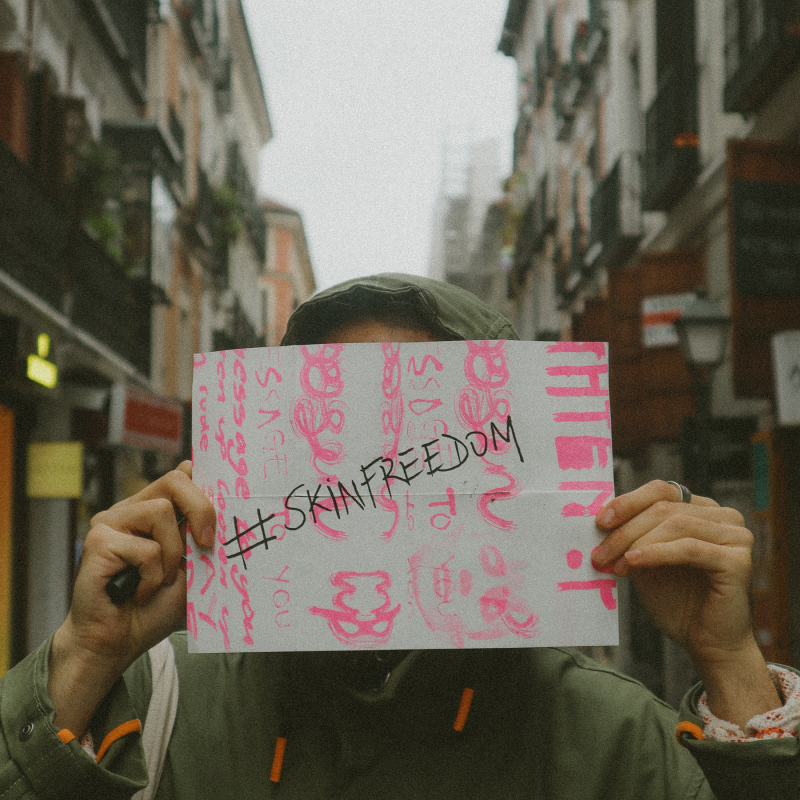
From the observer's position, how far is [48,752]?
4.58 ft

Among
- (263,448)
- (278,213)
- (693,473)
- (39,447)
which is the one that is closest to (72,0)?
(39,447)

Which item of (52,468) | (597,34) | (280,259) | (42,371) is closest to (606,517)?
(42,371)

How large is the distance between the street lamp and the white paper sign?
5529mm

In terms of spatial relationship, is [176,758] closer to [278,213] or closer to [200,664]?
[200,664]

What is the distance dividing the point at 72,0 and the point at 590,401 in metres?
11.4

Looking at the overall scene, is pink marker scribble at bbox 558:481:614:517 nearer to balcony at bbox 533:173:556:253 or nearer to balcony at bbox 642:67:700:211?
balcony at bbox 642:67:700:211

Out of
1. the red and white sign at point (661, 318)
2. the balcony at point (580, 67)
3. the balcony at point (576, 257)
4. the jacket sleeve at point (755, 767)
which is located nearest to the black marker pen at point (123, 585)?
the jacket sleeve at point (755, 767)

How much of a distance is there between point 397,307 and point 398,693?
62 cm

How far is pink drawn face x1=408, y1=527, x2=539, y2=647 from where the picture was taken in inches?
60.6

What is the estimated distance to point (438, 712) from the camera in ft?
5.16

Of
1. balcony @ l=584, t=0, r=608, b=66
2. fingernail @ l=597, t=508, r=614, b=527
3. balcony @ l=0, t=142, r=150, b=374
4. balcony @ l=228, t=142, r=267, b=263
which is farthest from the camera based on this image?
balcony @ l=228, t=142, r=267, b=263

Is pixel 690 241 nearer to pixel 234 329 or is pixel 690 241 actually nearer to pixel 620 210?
pixel 620 210

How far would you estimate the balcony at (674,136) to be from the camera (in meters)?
10.8

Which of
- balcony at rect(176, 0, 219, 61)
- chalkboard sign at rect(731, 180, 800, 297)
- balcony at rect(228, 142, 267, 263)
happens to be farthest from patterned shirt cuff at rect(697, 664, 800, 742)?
balcony at rect(228, 142, 267, 263)
